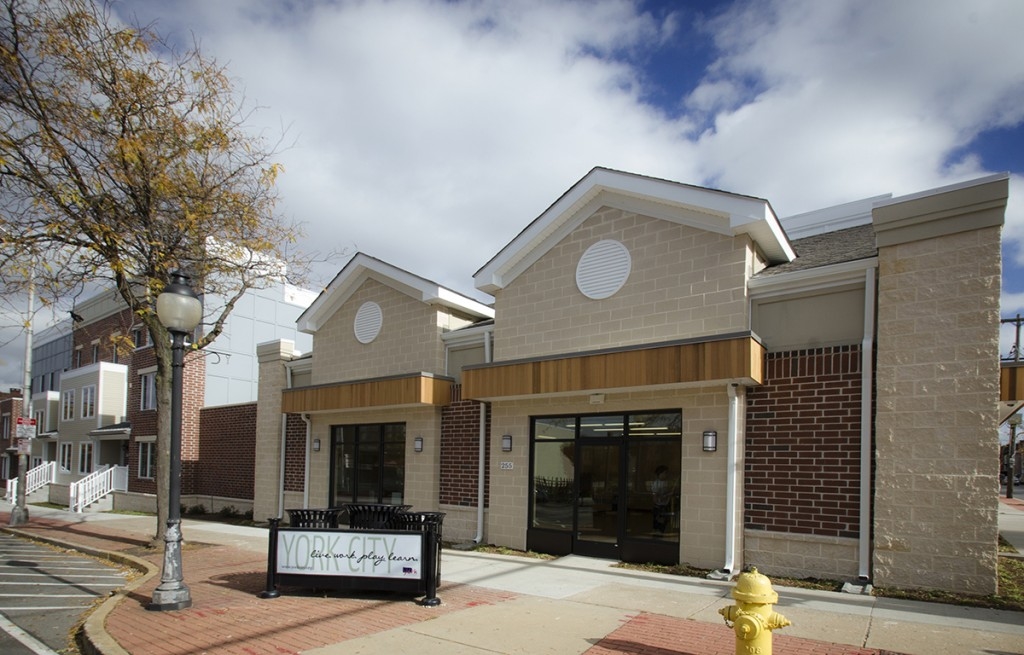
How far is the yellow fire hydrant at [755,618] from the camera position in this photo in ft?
17.1

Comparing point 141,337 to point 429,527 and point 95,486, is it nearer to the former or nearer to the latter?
point 95,486

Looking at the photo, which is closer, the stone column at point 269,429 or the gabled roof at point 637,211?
the gabled roof at point 637,211

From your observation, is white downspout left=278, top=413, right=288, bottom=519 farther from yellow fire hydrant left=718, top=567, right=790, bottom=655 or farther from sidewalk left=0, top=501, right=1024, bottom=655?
yellow fire hydrant left=718, top=567, right=790, bottom=655

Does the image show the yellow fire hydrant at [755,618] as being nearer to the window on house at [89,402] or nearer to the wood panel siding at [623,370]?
the wood panel siding at [623,370]

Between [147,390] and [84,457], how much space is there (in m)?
8.92

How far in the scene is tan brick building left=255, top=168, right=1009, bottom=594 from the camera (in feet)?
27.5

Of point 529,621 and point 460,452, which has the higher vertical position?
point 460,452

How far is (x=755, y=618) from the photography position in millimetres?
5203

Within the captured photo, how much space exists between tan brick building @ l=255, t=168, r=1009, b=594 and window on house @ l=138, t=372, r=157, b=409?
1469 cm

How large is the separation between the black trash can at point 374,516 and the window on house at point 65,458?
31.4 meters

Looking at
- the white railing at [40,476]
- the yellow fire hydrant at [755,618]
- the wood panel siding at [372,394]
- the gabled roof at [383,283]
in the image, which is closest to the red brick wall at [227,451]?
the wood panel siding at [372,394]

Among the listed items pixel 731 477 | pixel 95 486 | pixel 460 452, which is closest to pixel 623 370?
pixel 731 477

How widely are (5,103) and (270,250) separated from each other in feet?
16.8

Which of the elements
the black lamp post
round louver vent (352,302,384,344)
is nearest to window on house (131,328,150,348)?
round louver vent (352,302,384,344)
